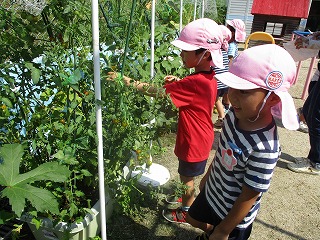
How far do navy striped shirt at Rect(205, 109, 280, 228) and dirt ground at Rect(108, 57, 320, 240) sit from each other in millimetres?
688

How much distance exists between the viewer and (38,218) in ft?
4.98

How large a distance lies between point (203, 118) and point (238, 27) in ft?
8.75

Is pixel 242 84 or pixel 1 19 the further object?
pixel 1 19

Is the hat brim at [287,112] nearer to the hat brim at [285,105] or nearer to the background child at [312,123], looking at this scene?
the hat brim at [285,105]

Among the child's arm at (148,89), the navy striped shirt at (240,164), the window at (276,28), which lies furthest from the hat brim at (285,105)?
the window at (276,28)

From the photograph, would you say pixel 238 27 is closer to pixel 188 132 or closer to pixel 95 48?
pixel 188 132

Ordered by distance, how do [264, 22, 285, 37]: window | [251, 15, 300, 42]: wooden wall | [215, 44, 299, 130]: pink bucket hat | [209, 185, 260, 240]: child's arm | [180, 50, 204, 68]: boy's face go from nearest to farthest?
[215, 44, 299, 130]: pink bucket hat
[209, 185, 260, 240]: child's arm
[180, 50, 204, 68]: boy's face
[251, 15, 300, 42]: wooden wall
[264, 22, 285, 37]: window

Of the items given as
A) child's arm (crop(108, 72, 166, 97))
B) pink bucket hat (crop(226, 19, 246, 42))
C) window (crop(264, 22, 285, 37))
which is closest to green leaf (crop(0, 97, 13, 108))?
child's arm (crop(108, 72, 166, 97))

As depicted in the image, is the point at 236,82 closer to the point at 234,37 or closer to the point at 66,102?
the point at 66,102

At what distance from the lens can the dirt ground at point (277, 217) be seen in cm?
205

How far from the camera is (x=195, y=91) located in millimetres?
1729

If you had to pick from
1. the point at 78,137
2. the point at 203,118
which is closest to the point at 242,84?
the point at 203,118

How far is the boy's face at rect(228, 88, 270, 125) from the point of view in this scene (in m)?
1.14

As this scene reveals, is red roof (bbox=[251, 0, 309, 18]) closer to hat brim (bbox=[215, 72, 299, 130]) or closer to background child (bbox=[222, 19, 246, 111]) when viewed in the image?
background child (bbox=[222, 19, 246, 111])
